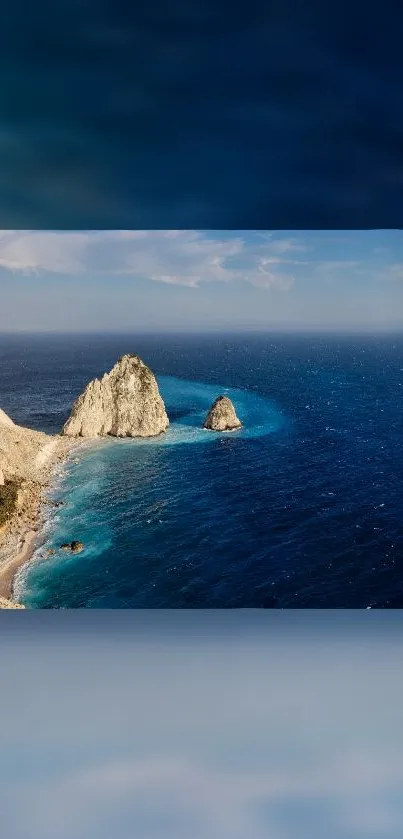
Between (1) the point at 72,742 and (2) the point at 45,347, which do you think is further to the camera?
(2) the point at 45,347

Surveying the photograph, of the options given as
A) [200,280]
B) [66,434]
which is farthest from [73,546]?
[200,280]

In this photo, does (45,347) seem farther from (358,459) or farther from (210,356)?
(358,459)

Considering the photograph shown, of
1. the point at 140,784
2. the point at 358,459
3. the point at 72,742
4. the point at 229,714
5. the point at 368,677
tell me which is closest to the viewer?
the point at 140,784

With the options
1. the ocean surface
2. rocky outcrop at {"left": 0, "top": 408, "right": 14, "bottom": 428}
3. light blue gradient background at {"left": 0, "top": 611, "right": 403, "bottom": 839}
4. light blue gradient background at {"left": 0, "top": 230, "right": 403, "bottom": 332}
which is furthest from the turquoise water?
light blue gradient background at {"left": 0, "top": 230, "right": 403, "bottom": 332}

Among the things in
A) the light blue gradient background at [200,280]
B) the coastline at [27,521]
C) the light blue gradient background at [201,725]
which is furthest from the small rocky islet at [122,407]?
the light blue gradient background at [201,725]

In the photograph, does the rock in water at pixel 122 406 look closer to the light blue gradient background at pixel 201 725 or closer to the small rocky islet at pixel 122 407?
the small rocky islet at pixel 122 407

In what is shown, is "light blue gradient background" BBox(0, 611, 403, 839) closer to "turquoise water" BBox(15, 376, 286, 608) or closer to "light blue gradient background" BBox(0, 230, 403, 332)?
"turquoise water" BBox(15, 376, 286, 608)
